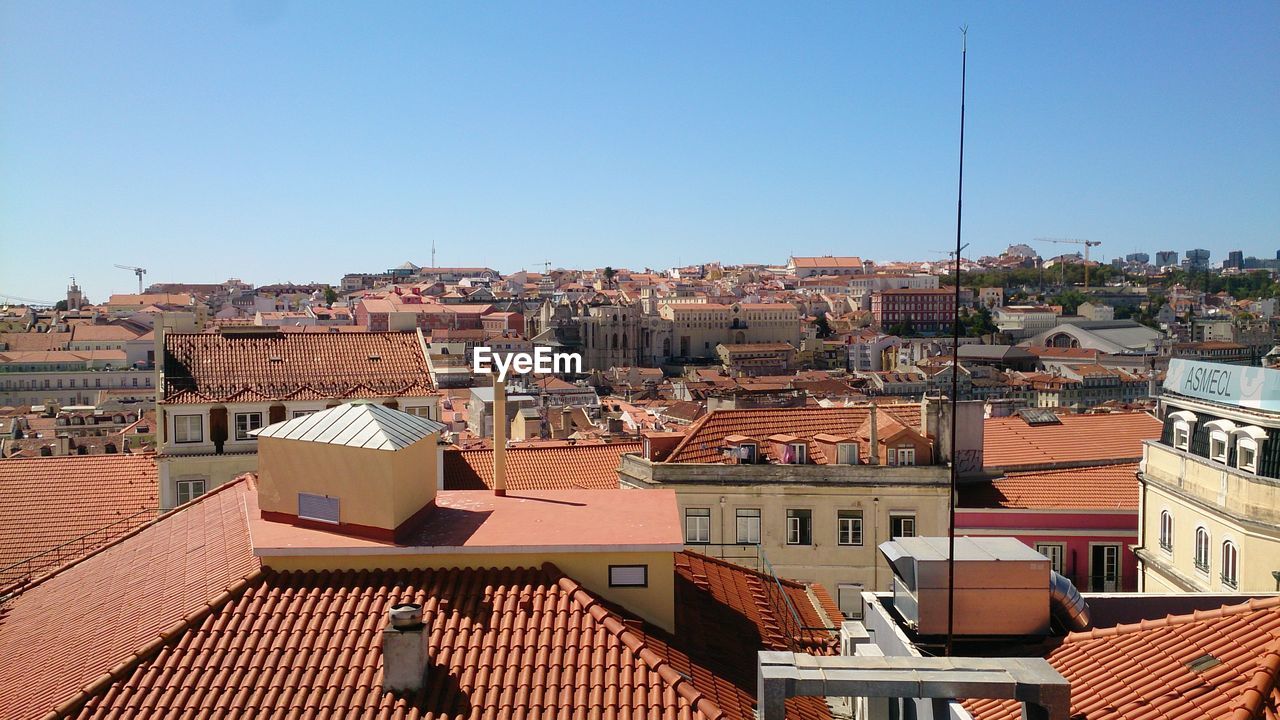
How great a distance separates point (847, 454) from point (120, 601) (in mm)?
12420

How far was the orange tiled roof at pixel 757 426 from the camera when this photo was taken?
20.0m

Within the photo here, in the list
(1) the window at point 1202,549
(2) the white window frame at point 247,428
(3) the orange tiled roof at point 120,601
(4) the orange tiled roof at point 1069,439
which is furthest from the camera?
(4) the orange tiled roof at point 1069,439

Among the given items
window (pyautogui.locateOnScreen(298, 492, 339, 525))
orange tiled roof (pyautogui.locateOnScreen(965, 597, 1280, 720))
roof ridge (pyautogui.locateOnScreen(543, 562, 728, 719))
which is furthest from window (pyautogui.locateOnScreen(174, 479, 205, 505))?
orange tiled roof (pyautogui.locateOnScreen(965, 597, 1280, 720))

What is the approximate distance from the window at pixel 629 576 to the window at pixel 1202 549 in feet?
32.8

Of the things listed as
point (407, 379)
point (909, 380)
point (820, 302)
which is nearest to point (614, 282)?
point (820, 302)

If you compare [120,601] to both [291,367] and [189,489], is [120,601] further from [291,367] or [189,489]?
[291,367]

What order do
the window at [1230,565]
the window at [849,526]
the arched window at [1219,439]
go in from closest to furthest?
1. the window at [1230,565]
2. the arched window at [1219,439]
3. the window at [849,526]

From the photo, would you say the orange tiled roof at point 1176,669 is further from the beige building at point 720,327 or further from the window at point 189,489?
the beige building at point 720,327

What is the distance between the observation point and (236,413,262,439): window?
68.4 ft

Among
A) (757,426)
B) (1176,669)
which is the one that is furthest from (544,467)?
(1176,669)

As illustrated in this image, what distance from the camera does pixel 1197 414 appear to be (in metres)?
15.7

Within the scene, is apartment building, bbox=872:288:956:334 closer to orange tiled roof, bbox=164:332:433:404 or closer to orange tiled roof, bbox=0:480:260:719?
orange tiled roof, bbox=164:332:433:404

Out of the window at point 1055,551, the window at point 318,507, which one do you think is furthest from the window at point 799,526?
the window at point 318,507

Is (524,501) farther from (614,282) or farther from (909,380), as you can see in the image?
(614,282)
